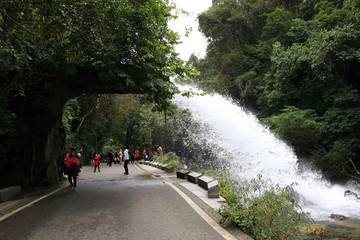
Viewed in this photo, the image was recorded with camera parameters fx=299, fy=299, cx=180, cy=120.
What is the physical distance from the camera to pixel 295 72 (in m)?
21.9

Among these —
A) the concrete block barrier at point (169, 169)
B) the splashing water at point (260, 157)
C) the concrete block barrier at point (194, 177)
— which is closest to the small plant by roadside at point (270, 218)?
the splashing water at point (260, 157)

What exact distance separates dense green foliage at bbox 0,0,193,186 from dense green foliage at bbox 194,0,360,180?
40.9 ft

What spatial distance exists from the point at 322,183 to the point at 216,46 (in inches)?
863

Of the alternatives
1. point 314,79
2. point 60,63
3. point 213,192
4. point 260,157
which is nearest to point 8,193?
point 60,63

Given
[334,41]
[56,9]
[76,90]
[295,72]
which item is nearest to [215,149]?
[295,72]

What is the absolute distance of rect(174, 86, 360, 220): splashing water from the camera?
1374cm

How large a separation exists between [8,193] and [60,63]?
15.2 ft

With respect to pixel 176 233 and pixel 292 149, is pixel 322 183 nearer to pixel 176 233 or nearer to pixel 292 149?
pixel 292 149

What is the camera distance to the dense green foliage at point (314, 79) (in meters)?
19.1

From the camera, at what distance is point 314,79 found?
2145 cm

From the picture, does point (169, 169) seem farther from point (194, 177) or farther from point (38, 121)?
point (38, 121)

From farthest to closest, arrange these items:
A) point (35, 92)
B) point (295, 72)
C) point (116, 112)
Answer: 1. point (116, 112)
2. point (295, 72)
3. point (35, 92)

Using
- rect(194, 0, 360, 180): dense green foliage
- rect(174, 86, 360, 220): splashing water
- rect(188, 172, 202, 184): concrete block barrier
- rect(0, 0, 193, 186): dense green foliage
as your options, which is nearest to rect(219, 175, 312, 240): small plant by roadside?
rect(0, 0, 193, 186): dense green foliage

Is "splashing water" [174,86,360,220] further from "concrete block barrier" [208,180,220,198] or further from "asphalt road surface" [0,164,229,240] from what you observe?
"asphalt road surface" [0,164,229,240]
